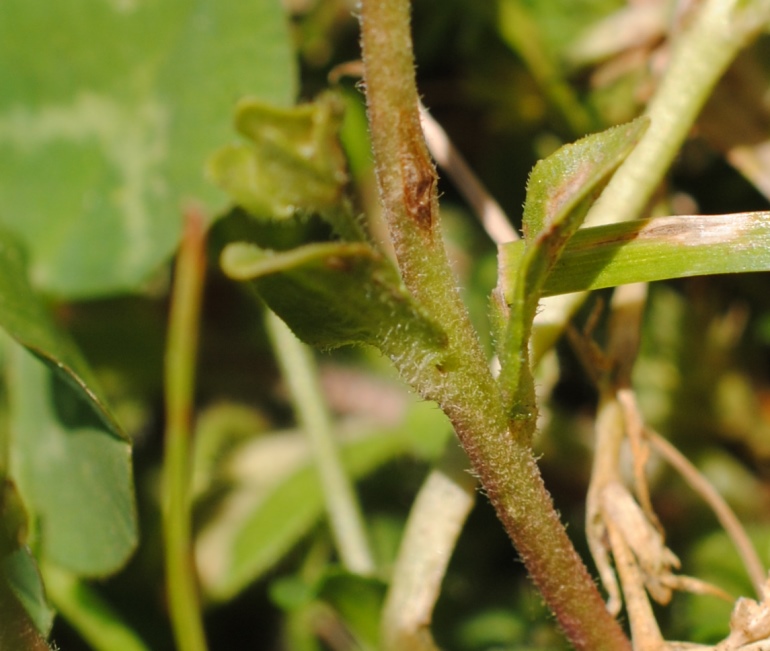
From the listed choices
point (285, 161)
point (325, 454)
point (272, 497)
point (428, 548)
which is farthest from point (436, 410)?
point (285, 161)

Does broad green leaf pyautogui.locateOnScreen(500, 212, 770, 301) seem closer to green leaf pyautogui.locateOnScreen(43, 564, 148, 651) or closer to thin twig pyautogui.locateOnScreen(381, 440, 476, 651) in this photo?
thin twig pyautogui.locateOnScreen(381, 440, 476, 651)

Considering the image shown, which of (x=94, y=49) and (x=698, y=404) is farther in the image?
(x=698, y=404)

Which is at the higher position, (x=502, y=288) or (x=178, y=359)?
(x=502, y=288)

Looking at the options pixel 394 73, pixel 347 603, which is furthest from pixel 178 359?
pixel 394 73

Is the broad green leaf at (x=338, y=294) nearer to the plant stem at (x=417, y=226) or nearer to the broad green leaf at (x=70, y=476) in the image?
the plant stem at (x=417, y=226)

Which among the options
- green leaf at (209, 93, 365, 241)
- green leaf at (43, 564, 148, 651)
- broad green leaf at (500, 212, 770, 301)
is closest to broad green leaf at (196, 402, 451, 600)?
green leaf at (43, 564, 148, 651)

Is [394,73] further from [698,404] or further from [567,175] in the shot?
[698,404]
